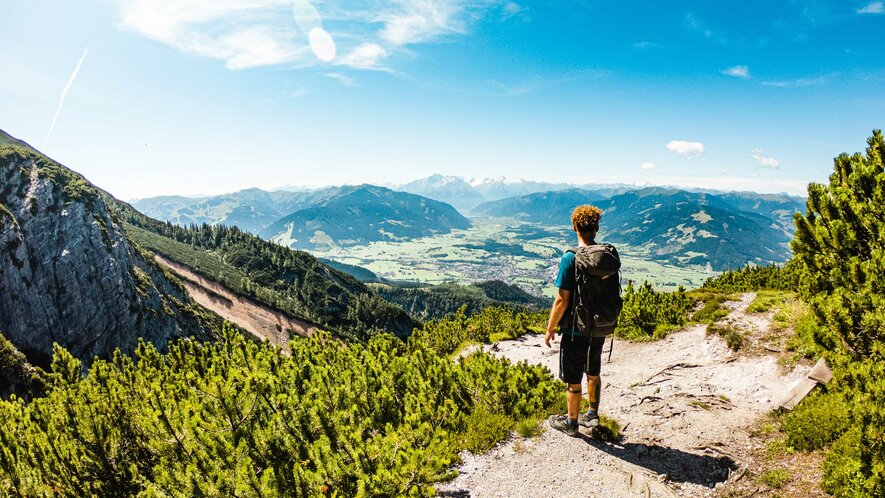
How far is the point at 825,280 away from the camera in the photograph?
8867 mm

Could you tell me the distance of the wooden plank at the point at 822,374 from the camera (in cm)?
821

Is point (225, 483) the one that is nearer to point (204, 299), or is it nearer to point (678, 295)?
point (678, 295)

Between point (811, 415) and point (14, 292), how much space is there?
9735cm

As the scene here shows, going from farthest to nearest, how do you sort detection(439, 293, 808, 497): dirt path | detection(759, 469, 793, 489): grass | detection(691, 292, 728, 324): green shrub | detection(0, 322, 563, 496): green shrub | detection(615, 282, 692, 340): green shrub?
1. detection(615, 282, 692, 340): green shrub
2. detection(691, 292, 728, 324): green shrub
3. detection(439, 293, 808, 497): dirt path
4. detection(759, 469, 793, 489): grass
5. detection(0, 322, 563, 496): green shrub

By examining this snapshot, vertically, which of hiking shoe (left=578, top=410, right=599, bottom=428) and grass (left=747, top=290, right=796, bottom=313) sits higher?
grass (left=747, top=290, right=796, bottom=313)

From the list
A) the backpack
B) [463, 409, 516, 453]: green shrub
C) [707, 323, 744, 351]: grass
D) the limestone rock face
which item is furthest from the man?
the limestone rock face

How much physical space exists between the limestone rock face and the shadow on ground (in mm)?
90221

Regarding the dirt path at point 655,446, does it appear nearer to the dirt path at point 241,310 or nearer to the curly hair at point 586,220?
the curly hair at point 586,220

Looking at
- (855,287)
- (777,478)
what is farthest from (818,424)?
(855,287)

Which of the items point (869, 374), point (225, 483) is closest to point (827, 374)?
point (869, 374)

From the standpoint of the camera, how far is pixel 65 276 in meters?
74.2

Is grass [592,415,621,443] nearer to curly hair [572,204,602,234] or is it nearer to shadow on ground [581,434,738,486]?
shadow on ground [581,434,738,486]

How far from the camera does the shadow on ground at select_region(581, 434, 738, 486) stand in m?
6.60

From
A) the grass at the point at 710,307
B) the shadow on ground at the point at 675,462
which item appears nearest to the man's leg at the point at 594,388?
the shadow on ground at the point at 675,462
